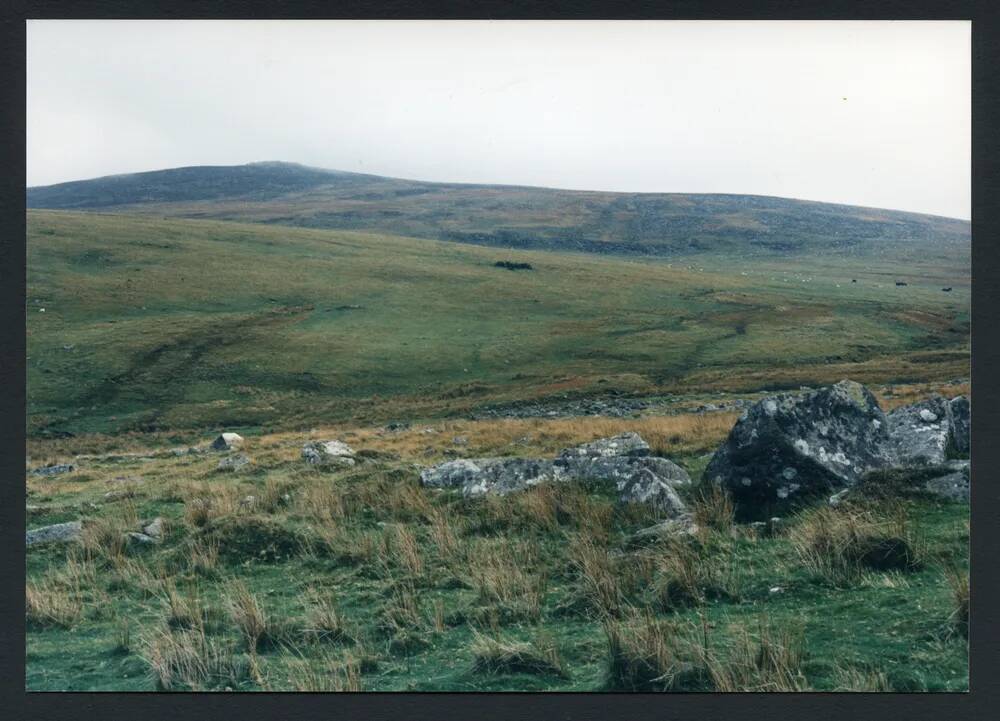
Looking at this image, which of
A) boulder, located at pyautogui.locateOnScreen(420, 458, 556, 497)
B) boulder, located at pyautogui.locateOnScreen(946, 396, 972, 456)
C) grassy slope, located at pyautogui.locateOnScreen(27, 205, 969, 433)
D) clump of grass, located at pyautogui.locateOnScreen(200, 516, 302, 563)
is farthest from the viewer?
grassy slope, located at pyautogui.locateOnScreen(27, 205, 969, 433)

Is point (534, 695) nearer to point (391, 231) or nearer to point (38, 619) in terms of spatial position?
point (38, 619)

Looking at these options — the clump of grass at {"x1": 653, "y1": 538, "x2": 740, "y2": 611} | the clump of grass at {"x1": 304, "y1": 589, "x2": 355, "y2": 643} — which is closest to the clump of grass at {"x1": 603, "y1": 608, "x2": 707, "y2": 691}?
the clump of grass at {"x1": 653, "y1": 538, "x2": 740, "y2": 611}

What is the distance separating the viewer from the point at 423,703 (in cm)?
692

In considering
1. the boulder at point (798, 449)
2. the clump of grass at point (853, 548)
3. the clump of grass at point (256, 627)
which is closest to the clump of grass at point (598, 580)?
the clump of grass at point (853, 548)

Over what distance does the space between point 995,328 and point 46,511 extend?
12997 millimetres

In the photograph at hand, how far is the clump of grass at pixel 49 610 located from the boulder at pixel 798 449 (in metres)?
7.25

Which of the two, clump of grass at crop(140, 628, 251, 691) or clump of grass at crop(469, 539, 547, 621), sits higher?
clump of grass at crop(469, 539, 547, 621)

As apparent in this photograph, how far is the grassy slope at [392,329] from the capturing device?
106 feet

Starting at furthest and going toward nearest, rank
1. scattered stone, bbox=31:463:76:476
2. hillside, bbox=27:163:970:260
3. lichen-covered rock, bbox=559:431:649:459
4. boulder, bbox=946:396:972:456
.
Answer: hillside, bbox=27:163:970:260, scattered stone, bbox=31:463:76:476, lichen-covered rock, bbox=559:431:649:459, boulder, bbox=946:396:972:456

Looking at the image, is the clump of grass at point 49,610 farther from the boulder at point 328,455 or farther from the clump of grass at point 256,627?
the boulder at point 328,455

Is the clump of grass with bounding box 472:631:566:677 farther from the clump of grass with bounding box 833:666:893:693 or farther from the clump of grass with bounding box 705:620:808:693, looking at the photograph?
the clump of grass with bounding box 833:666:893:693

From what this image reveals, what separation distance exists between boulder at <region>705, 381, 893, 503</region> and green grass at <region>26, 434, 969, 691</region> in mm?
773

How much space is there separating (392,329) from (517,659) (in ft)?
125

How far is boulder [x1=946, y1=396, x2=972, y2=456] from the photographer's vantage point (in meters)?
10.2
